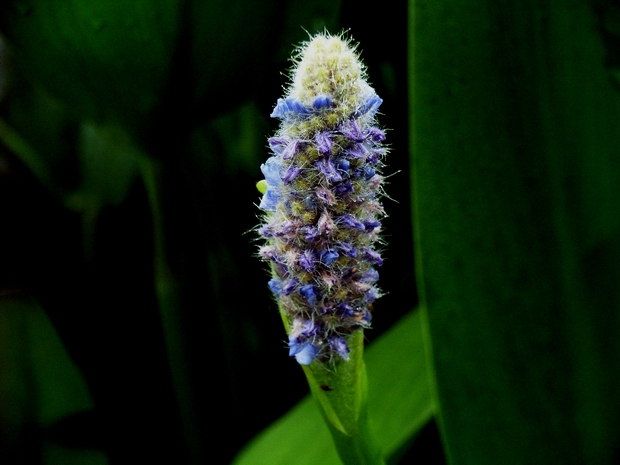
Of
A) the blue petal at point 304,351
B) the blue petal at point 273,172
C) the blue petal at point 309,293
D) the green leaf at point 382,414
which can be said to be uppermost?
the blue petal at point 273,172

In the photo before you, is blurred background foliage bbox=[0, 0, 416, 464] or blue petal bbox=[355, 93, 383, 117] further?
blurred background foliage bbox=[0, 0, 416, 464]

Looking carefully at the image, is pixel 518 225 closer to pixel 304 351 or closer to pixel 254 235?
pixel 304 351

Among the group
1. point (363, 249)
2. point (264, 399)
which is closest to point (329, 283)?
point (363, 249)

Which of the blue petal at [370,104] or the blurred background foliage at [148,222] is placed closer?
the blue petal at [370,104]

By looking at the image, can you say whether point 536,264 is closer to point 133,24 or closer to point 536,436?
point 536,436

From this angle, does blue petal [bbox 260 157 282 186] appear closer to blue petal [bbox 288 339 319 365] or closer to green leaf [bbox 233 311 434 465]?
blue petal [bbox 288 339 319 365]

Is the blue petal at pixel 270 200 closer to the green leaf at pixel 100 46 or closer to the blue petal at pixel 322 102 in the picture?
the blue petal at pixel 322 102

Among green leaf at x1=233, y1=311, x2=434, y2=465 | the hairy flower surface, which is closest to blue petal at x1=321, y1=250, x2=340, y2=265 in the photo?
the hairy flower surface

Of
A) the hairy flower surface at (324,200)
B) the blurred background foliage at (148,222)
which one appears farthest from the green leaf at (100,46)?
the hairy flower surface at (324,200)
